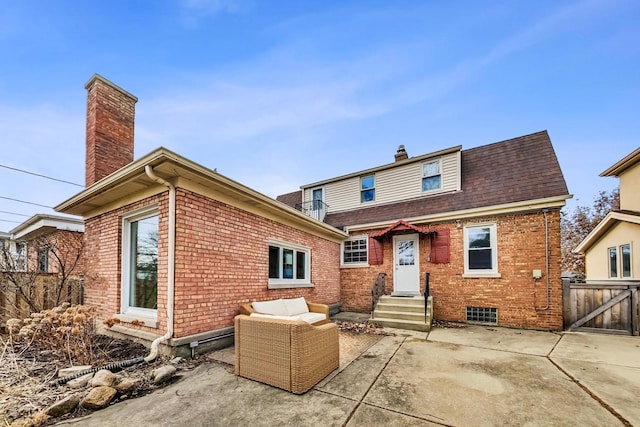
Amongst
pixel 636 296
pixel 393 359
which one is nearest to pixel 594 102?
pixel 636 296

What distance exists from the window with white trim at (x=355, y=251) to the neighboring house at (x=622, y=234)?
340 inches

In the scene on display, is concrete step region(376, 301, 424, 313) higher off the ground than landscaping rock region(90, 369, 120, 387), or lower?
lower

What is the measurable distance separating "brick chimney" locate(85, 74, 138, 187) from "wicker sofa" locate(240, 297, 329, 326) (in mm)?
4748

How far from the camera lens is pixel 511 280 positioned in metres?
7.46

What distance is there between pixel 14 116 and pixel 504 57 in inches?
706

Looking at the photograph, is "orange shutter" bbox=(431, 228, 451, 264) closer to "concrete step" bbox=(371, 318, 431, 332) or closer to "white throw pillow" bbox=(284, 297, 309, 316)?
"concrete step" bbox=(371, 318, 431, 332)

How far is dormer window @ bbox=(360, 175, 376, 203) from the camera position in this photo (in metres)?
11.1

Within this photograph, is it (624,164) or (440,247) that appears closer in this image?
(440,247)

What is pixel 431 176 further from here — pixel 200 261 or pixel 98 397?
pixel 98 397

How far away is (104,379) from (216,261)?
2185 mm

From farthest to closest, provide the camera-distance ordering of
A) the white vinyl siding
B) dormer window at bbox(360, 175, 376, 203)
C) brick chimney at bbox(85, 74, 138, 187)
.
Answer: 1. dormer window at bbox(360, 175, 376, 203)
2. the white vinyl siding
3. brick chimney at bbox(85, 74, 138, 187)

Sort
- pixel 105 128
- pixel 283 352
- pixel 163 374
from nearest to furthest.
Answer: pixel 283 352 → pixel 163 374 → pixel 105 128

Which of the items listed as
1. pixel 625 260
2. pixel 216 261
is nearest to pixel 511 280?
pixel 625 260

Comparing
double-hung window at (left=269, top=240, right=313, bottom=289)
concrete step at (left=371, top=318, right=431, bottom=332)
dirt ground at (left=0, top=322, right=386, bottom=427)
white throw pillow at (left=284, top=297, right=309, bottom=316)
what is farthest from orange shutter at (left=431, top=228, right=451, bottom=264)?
dirt ground at (left=0, top=322, right=386, bottom=427)
